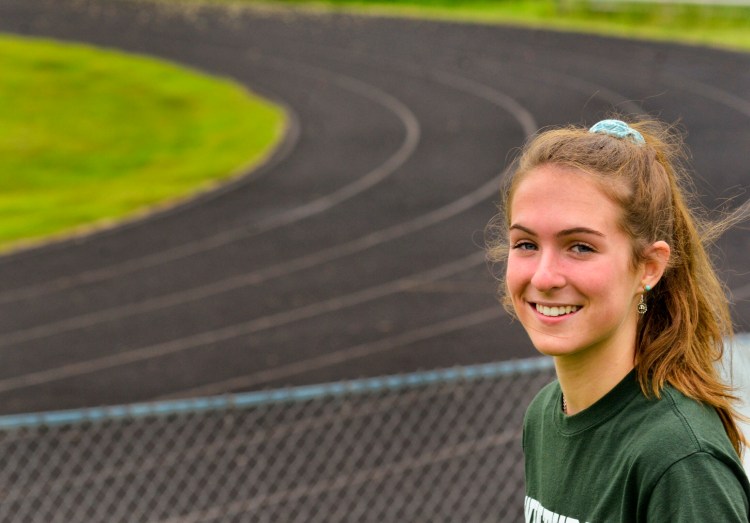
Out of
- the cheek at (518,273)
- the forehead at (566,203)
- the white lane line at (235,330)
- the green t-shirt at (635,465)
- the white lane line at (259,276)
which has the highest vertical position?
the forehead at (566,203)

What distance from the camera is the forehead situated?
1.82 meters

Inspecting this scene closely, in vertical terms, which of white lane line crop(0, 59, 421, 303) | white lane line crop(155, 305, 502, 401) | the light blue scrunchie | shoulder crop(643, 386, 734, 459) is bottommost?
white lane line crop(0, 59, 421, 303)

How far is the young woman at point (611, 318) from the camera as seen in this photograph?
1758 mm

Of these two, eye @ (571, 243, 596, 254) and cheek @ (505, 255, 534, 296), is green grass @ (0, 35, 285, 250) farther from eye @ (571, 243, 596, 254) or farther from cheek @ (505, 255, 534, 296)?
eye @ (571, 243, 596, 254)

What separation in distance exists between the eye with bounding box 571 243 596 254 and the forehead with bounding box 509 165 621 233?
33 millimetres

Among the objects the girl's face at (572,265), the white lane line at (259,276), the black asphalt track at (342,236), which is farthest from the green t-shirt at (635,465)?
the white lane line at (259,276)

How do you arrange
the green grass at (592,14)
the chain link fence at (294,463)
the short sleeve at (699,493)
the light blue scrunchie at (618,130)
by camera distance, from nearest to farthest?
the short sleeve at (699,493), the light blue scrunchie at (618,130), the chain link fence at (294,463), the green grass at (592,14)

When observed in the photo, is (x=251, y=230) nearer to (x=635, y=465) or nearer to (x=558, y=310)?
(x=558, y=310)

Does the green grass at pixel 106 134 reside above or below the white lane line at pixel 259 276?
below

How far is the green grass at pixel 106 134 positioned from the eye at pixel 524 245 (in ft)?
41.6

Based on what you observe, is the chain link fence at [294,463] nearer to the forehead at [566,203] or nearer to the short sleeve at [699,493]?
the forehead at [566,203]

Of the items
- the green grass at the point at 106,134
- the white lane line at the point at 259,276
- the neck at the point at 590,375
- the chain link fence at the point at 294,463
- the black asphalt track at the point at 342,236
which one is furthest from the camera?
the green grass at the point at 106,134

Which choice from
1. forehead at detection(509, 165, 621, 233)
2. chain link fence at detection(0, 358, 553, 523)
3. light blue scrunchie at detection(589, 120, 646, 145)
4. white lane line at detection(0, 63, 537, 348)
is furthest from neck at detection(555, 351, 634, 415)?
white lane line at detection(0, 63, 537, 348)

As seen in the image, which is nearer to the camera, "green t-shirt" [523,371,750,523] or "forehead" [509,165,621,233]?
"green t-shirt" [523,371,750,523]
